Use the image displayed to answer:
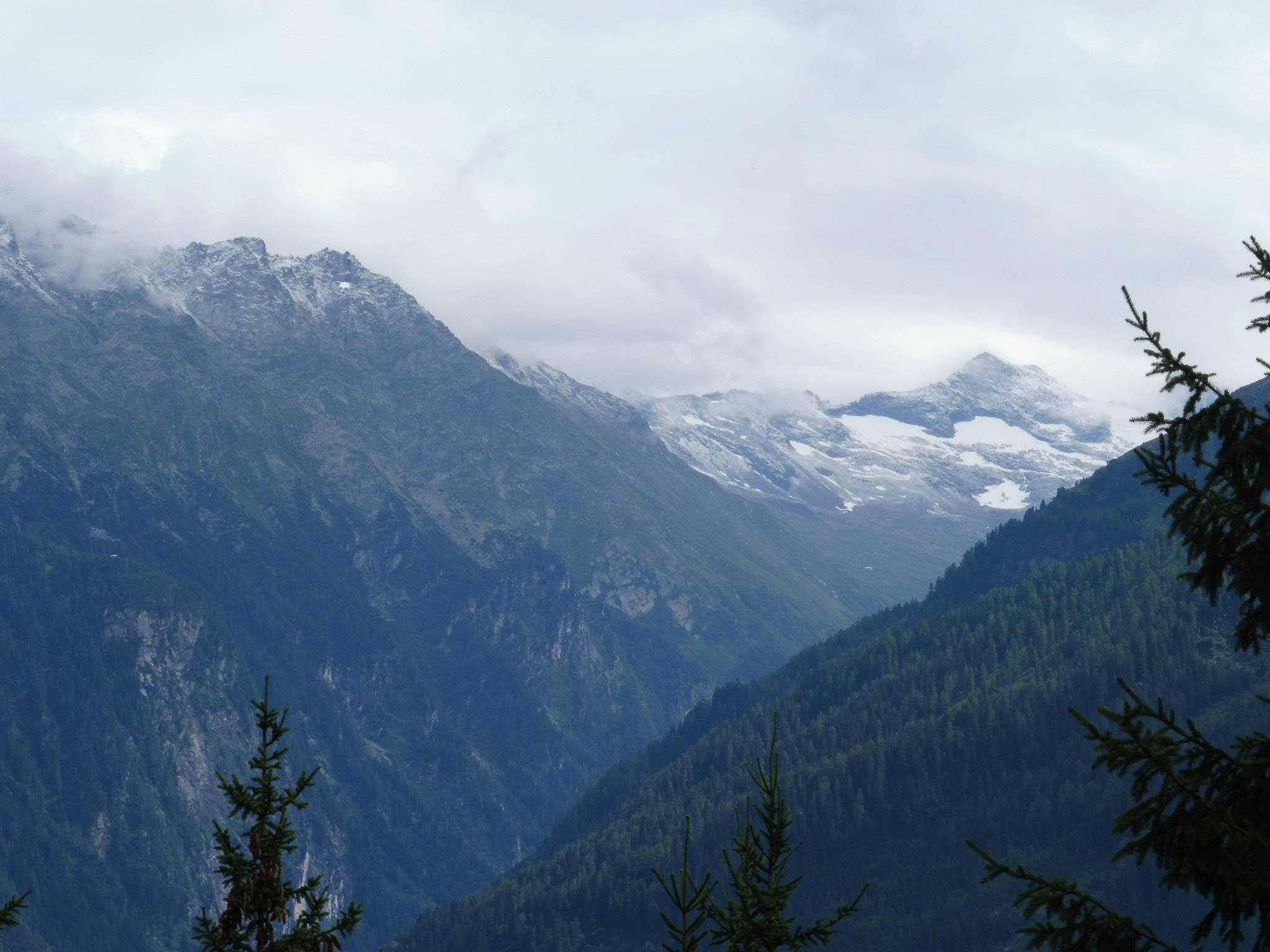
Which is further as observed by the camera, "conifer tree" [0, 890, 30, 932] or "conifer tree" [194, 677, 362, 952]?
"conifer tree" [0, 890, 30, 932]

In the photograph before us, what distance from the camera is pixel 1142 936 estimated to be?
1841 centimetres

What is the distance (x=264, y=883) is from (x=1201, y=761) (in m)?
18.0

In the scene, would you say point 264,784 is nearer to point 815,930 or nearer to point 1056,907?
point 815,930

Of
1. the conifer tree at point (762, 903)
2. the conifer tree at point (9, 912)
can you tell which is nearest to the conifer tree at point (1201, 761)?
the conifer tree at point (762, 903)

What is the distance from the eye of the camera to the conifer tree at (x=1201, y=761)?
60.3 ft

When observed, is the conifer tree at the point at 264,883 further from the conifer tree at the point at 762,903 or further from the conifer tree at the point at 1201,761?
the conifer tree at the point at 1201,761

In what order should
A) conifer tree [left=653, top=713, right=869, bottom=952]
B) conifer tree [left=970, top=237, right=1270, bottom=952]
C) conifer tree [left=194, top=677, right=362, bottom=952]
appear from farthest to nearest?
1. conifer tree [left=194, top=677, right=362, bottom=952]
2. conifer tree [left=653, top=713, right=869, bottom=952]
3. conifer tree [left=970, top=237, right=1270, bottom=952]

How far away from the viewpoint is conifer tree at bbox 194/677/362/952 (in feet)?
94.1

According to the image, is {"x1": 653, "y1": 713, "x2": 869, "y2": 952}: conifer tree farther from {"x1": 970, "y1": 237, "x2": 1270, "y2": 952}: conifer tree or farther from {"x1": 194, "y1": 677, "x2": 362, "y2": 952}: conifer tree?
{"x1": 194, "y1": 677, "x2": 362, "y2": 952}: conifer tree

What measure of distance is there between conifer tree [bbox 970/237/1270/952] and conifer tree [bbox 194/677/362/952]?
1518cm

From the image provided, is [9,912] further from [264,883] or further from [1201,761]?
[1201,761]

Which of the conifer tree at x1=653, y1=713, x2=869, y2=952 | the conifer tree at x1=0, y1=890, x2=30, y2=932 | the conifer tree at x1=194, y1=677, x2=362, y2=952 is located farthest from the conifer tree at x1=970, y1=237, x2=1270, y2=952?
the conifer tree at x1=0, y1=890, x2=30, y2=932

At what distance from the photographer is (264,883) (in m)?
29.2

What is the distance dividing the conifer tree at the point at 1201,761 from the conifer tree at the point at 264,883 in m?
15.2
